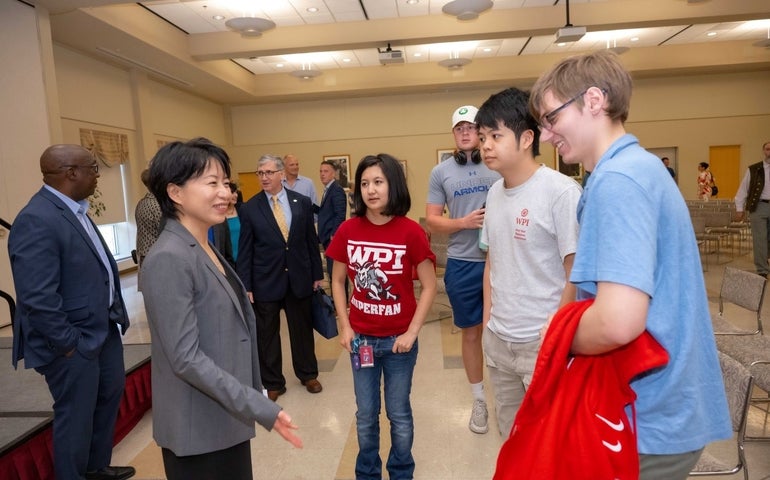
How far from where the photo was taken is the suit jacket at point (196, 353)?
137 cm

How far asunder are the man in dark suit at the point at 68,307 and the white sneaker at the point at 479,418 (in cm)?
200

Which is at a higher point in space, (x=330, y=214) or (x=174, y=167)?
(x=174, y=167)

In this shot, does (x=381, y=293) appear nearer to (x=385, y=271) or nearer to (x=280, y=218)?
(x=385, y=271)

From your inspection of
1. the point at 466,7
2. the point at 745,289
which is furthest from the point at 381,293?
the point at 466,7

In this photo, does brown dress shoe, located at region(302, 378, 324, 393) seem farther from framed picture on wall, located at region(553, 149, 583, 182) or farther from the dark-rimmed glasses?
framed picture on wall, located at region(553, 149, 583, 182)

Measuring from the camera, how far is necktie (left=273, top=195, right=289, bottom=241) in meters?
3.62

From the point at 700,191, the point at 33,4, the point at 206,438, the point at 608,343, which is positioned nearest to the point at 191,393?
the point at 206,438

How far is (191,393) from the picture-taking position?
1.47m

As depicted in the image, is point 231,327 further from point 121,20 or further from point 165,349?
point 121,20

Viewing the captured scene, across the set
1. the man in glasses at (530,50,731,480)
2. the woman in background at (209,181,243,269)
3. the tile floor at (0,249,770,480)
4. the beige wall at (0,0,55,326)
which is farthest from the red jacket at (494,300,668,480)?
the beige wall at (0,0,55,326)

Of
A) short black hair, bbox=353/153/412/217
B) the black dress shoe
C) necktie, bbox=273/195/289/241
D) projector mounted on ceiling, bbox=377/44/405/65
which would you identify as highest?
projector mounted on ceiling, bbox=377/44/405/65

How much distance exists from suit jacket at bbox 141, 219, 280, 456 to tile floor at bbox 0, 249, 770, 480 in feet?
4.43

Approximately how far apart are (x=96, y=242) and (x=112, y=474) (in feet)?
3.91

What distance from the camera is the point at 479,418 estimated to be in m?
3.01
